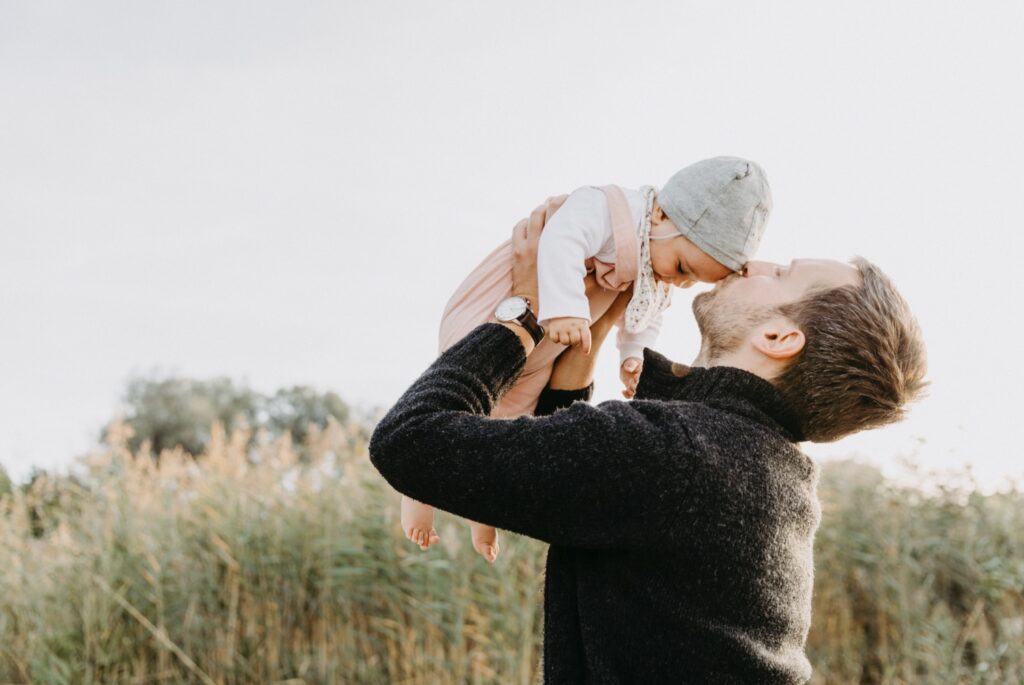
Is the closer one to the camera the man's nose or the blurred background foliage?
the man's nose

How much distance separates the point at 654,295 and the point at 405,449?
2.81 feet

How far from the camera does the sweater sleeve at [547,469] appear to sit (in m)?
1.40

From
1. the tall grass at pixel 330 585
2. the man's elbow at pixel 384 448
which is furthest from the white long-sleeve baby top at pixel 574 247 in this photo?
the tall grass at pixel 330 585

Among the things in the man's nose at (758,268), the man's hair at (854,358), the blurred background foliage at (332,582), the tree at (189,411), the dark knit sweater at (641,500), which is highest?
the man's nose at (758,268)

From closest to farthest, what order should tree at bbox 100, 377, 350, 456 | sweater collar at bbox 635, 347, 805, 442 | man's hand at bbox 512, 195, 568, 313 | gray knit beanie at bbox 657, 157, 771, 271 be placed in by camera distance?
sweater collar at bbox 635, 347, 805, 442, man's hand at bbox 512, 195, 568, 313, gray knit beanie at bbox 657, 157, 771, 271, tree at bbox 100, 377, 350, 456

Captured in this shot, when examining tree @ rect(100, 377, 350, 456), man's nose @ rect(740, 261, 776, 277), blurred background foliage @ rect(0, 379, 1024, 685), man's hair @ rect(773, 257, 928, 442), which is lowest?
tree @ rect(100, 377, 350, 456)

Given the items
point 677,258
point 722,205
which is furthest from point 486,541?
point 722,205

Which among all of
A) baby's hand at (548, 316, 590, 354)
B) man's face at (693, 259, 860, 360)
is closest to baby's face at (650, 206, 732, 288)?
man's face at (693, 259, 860, 360)

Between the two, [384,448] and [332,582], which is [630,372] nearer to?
[384,448]

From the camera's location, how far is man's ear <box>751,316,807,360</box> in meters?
1.62

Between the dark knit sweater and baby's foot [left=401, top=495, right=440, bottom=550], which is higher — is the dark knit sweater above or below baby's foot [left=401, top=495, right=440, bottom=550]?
above

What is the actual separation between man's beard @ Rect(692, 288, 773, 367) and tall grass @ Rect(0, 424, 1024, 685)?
3.40m

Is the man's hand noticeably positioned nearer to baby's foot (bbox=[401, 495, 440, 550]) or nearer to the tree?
baby's foot (bbox=[401, 495, 440, 550])

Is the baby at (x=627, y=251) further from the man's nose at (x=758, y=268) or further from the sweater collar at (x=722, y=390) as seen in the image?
the sweater collar at (x=722, y=390)
